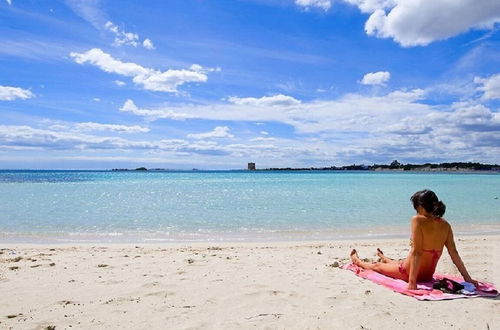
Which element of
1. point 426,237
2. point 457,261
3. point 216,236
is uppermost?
point 426,237

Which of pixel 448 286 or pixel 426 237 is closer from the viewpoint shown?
pixel 448 286

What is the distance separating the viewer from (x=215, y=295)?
567cm

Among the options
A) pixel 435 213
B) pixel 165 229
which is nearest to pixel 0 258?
pixel 165 229

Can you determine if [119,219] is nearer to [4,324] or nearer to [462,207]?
[4,324]

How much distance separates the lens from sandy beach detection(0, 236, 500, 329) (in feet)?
15.4

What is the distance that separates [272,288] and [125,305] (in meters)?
2.20

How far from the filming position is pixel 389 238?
40.5ft

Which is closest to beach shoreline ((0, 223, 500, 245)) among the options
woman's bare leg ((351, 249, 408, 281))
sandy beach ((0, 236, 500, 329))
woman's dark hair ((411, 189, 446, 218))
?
sandy beach ((0, 236, 500, 329))

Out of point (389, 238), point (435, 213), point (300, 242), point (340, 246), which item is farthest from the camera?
point (389, 238)

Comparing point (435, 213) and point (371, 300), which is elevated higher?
point (435, 213)

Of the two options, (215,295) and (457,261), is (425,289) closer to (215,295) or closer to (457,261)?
(457,261)

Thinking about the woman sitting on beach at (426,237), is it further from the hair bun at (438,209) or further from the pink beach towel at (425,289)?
the pink beach towel at (425,289)

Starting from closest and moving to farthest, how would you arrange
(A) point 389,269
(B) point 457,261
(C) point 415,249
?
1. (C) point 415,249
2. (B) point 457,261
3. (A) point 389,269

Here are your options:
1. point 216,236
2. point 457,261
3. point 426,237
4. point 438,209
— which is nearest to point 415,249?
point 426,237
